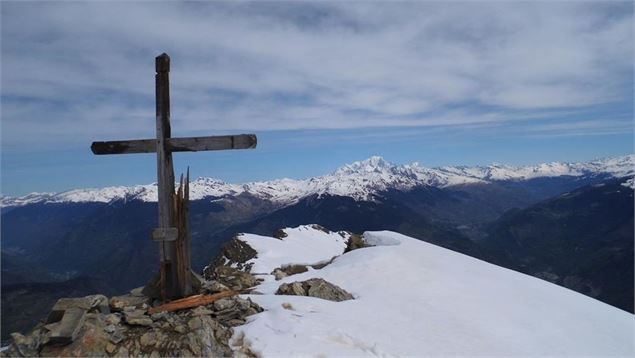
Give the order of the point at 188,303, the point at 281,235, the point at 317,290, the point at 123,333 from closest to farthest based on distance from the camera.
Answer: the point at 123,333, the point at 188,303, the point at 317,290, the point at 281,235

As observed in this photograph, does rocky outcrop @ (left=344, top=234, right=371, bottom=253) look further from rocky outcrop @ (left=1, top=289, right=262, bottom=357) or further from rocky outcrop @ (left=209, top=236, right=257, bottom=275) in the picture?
rocky outcrop @ (left=209, top=236, right=257, bottom=275)

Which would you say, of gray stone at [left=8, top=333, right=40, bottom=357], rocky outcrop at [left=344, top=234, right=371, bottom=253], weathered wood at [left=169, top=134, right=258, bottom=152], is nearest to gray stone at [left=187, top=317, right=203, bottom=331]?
gray stone at [left=8, top=333, right=40, bottom=357]

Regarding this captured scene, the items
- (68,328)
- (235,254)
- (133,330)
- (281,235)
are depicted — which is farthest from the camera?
(281,235)

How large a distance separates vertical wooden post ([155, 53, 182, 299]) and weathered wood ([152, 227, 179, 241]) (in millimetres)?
168

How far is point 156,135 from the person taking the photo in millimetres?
12906

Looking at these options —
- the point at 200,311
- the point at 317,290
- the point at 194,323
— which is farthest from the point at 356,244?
the point at 194,323

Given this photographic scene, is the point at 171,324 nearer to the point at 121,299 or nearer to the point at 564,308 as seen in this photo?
the point at 121,299

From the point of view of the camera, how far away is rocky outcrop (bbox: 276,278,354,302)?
597 inches

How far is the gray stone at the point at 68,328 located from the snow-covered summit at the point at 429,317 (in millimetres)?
Result: 3701

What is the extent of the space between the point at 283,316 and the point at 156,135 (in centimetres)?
658

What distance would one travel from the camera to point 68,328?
395 inches

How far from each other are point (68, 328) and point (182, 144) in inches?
220

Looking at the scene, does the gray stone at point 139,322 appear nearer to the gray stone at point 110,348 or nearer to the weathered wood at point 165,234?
the gray stone at point 110,348

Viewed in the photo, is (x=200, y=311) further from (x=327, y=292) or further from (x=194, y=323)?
(x=327, y=292)
